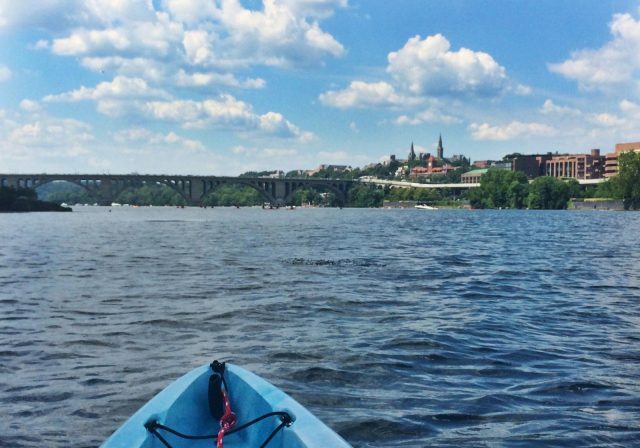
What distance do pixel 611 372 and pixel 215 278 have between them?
18428 mm

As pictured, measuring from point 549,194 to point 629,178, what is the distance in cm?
3408

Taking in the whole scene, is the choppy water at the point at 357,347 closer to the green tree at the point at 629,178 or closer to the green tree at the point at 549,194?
the green tree at the point at 629,178

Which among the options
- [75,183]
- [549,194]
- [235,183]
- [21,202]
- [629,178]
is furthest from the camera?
[235,183]

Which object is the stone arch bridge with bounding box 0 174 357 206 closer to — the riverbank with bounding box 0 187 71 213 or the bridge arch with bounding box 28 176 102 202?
the bridge arch with bounding box 28 176 102 202

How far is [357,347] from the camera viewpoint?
45.6ft

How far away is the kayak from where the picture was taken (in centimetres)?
609

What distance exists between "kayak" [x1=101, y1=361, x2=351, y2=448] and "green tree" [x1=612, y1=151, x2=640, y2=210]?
6234 inches

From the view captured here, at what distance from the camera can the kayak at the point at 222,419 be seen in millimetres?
6094

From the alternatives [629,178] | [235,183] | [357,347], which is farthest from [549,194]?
[357,347]

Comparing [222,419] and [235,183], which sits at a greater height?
[235,183]

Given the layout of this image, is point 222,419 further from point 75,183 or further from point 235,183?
point 235,183

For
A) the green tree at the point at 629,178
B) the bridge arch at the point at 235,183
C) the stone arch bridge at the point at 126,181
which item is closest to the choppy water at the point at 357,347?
the green tree at the point at 629,178

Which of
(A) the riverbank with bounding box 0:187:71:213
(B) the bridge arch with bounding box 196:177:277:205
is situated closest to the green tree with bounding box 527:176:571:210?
(B) the bridge arch with bounding box 196:177:277:205

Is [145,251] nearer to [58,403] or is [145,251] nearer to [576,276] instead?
[576,276]
